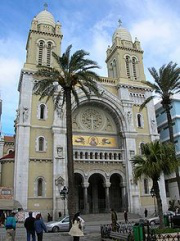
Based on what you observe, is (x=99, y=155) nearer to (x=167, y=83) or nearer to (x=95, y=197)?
(x=95, y=197)

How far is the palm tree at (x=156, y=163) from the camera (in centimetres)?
1922

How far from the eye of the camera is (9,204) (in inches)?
1206

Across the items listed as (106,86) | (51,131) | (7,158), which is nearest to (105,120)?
(106,86)

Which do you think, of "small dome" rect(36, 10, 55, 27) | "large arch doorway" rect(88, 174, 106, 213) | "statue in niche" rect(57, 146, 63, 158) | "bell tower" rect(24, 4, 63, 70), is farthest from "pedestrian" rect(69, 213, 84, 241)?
"small dome" rect(36, 10, 55, 27)

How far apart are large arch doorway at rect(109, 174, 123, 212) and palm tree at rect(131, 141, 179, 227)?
20.2m

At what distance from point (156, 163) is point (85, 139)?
2084 cm

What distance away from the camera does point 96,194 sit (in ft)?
130

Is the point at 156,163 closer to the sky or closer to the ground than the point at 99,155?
closer to the ground

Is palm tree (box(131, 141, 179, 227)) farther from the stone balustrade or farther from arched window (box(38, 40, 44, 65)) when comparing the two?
arched window (box(38, 40, 44, 65))

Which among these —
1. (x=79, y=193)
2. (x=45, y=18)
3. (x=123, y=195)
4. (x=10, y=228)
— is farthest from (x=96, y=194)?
(x=45, y=18)

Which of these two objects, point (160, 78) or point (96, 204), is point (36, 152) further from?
point (160, 78)

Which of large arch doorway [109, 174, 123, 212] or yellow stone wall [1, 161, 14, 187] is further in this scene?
large arch doorway [109, 174, 123, 212]

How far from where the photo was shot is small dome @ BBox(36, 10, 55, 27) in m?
44.7

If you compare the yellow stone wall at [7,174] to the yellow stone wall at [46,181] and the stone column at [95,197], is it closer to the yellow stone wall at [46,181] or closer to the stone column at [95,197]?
the yellow stone wall at [46,181]
